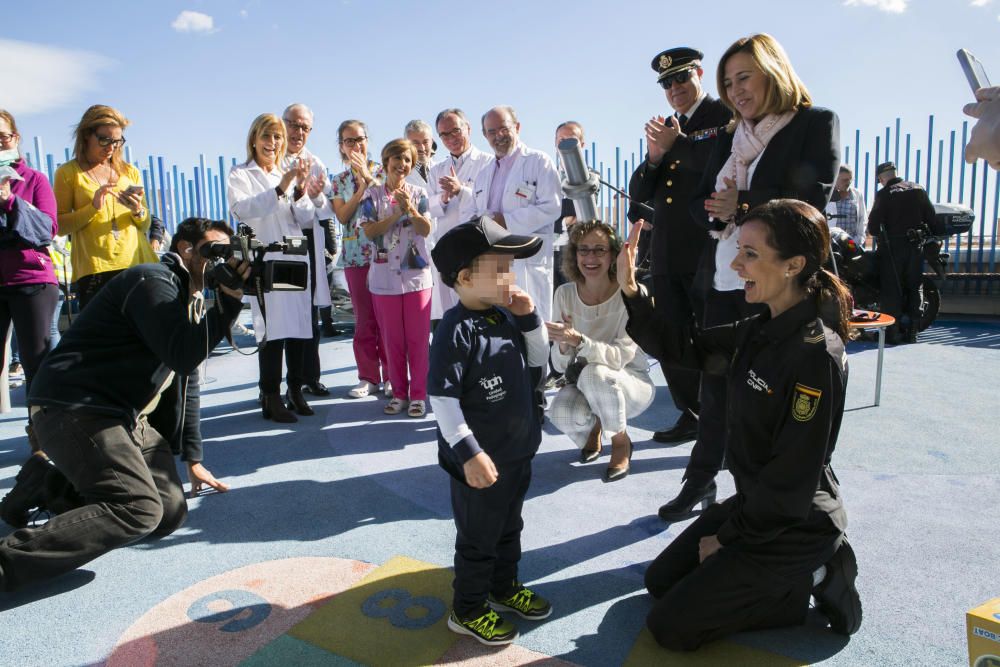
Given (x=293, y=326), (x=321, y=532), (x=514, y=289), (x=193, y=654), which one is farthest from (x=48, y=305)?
(x=514, y=289)

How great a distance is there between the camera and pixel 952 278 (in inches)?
347

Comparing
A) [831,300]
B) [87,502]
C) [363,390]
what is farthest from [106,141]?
[831,300]

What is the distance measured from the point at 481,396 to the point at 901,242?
701cm

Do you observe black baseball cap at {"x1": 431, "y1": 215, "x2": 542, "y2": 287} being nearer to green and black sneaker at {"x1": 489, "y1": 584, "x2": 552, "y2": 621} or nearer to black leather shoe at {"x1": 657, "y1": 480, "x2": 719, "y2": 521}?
green and black sneaker at {"x1": 489, "y1": 584, "x2": 552, "y2": 621}

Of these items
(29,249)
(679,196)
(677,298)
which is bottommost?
(677,298)

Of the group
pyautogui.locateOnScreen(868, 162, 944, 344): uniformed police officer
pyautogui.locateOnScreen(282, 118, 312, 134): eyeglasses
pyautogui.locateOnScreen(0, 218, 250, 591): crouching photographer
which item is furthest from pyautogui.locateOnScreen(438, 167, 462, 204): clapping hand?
pyautogui.locateOnScreen(868, 162, 944, 344): uniformed police officer

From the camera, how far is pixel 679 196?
132 inches

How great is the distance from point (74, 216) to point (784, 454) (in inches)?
146

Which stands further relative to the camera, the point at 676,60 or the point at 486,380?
the point at 676,60

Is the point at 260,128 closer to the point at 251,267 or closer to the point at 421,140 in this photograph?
the point at 421,140

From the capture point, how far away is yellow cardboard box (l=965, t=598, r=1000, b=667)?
1.55 metres

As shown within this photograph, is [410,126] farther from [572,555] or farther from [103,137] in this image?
[572,555]

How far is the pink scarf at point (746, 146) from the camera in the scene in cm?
253

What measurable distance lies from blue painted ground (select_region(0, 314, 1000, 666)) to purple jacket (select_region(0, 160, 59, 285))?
0.97m
